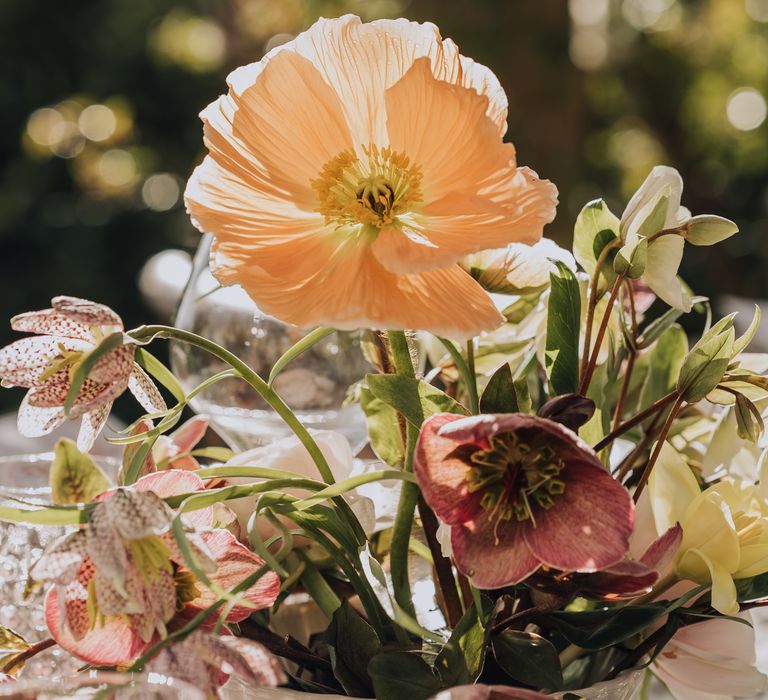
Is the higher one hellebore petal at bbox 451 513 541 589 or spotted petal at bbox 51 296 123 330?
spotted petal at bbox 51 296 123 330

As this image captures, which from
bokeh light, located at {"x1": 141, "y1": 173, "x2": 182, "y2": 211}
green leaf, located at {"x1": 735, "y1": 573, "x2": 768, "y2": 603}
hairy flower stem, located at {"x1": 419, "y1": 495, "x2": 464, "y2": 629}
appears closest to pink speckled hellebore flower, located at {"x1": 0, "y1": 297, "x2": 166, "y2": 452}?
hairy flower stem, located at {"x1": 419, "y1": 495, "x2": 464, "y2": 629}

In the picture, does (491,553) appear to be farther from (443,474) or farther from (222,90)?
(222,90)

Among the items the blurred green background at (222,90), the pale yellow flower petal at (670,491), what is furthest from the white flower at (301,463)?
the blurred green background at (222,90)

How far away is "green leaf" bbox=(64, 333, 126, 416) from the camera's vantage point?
29 centimetres

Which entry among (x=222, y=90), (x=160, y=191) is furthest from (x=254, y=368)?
(x=222, y=90)

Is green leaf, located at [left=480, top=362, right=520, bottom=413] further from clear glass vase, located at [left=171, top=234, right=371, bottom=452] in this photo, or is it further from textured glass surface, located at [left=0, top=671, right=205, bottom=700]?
clear glass vase, located at [left=171, top=234, right=371, bottom=452]

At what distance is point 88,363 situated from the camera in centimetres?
30

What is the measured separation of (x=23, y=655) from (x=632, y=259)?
0.25m

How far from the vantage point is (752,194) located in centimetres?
578

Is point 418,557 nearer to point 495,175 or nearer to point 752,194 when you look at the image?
point 495,175

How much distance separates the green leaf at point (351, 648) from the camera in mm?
339

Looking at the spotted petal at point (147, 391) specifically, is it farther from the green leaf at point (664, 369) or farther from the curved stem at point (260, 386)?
the green leaf at point (664, 369)

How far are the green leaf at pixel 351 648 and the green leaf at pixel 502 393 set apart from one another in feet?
0.27

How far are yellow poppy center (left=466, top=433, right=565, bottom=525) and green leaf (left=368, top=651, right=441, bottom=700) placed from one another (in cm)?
5
